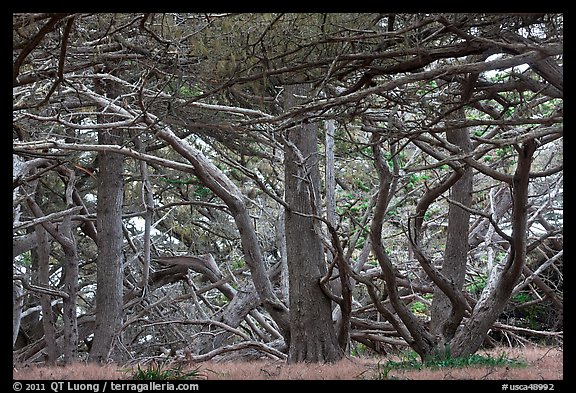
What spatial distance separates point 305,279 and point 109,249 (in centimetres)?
327

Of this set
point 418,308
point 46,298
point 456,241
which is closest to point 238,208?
point 456,241

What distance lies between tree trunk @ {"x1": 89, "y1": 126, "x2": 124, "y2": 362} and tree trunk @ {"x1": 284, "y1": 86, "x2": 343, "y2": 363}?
118 inches

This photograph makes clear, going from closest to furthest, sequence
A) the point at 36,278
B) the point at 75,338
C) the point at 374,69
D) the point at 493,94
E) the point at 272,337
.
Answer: the point at 374,69
the point at 493,94
the point at 75,338
the point at 272,337
the point at 36,278

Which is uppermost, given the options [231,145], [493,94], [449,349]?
[231,145]

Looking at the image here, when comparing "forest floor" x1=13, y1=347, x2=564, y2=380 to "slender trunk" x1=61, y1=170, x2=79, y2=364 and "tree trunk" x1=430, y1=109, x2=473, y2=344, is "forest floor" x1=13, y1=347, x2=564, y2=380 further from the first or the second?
"slender trunk" x1=61, y1=170, x2=79, y2=364

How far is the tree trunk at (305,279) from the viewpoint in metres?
7.79

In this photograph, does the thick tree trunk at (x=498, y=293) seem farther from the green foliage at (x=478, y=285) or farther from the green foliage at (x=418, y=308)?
the green foliage at (x=418, y=308)

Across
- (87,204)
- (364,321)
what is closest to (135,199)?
(87,204)

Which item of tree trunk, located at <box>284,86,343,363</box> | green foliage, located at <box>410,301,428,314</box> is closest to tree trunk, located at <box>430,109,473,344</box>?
tree trunk, located at <box>284,86,343,363</box>

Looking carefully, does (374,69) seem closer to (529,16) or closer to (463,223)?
(529,16)

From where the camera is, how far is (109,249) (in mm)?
9875

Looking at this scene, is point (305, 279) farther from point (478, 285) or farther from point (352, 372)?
point (478, 285)

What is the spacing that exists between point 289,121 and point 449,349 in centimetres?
308

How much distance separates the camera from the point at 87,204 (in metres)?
12.6
